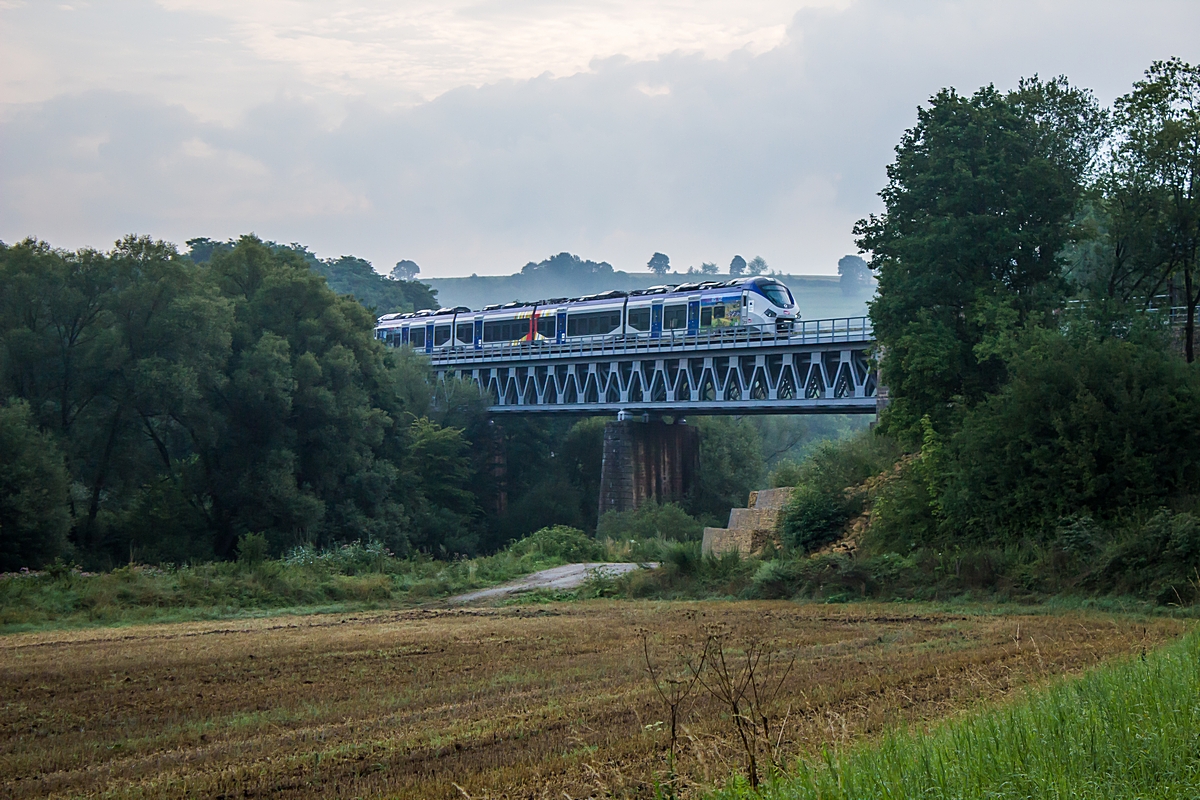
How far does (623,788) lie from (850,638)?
10561 mm

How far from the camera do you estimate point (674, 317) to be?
6850 centimetres

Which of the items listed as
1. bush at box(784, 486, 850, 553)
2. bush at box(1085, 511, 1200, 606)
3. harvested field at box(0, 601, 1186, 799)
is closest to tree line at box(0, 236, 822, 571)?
bush at box(784, 486, 850, 553)

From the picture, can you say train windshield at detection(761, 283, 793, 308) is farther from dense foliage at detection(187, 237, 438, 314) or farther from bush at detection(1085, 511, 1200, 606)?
dense foliage at detection(187, 237, 438, 314)

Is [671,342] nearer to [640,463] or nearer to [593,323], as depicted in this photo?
[593,323]

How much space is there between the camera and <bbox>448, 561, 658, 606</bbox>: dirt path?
33.4 meters

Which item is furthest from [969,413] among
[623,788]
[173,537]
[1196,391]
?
[173,537]

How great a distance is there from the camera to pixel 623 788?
25.7ft

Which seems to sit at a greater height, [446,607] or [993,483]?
[993,483]

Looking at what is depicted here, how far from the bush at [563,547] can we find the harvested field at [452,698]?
23.6 meters

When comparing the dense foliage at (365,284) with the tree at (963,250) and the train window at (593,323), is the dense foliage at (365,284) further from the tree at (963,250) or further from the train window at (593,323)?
the tree at (963,250)

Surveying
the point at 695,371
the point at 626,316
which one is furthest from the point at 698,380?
the point at 626,316

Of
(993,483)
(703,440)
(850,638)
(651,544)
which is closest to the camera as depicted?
(850,638)

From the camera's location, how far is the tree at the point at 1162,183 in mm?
32188

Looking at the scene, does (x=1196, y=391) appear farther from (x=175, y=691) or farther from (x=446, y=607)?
(x=175, y=691)
